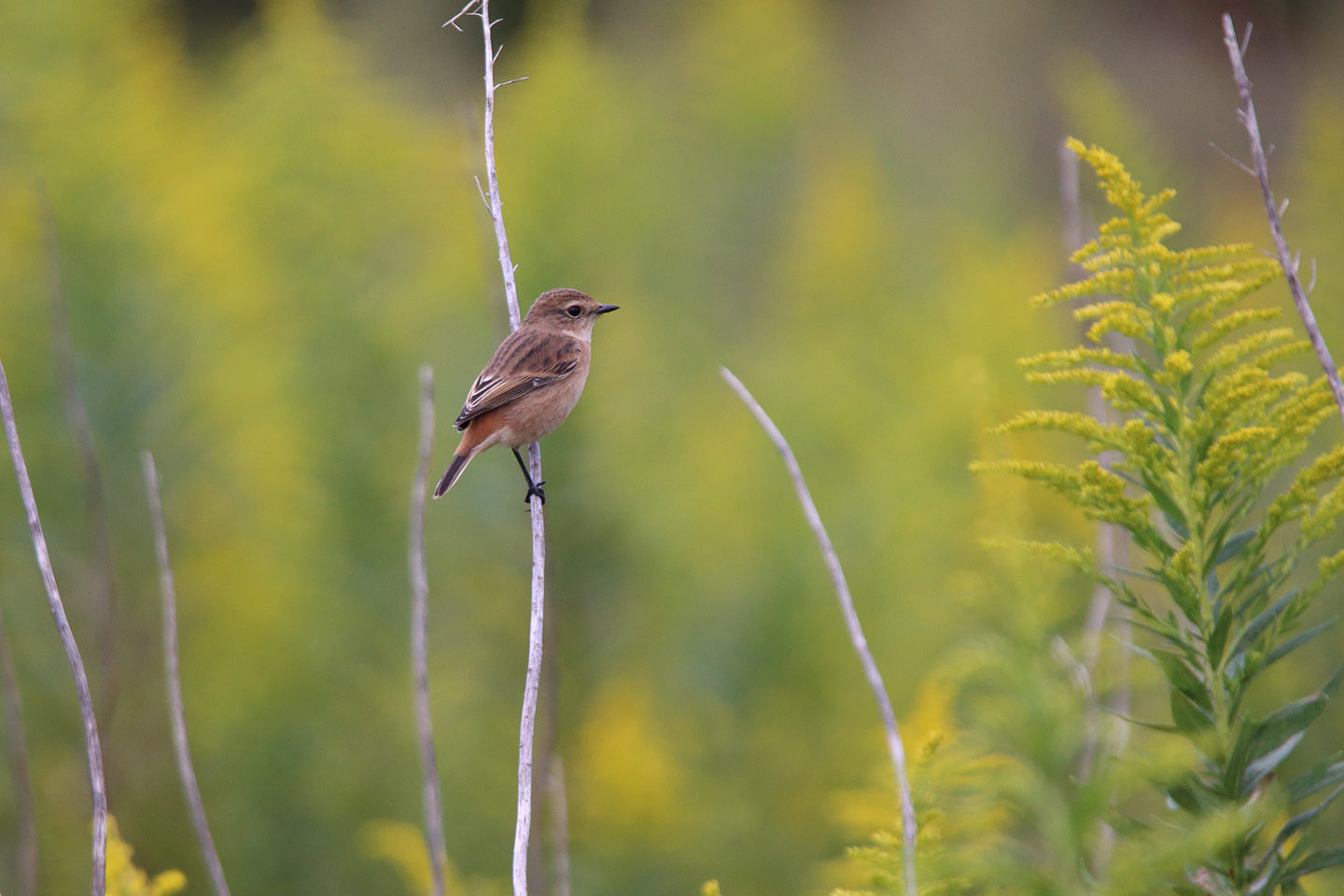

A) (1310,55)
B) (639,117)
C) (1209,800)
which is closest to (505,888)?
(1209,800)

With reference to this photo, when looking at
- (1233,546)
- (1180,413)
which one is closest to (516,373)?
(1180,413)

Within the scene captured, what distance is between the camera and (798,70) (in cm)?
1350

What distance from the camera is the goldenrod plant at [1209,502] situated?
1892 millimetres

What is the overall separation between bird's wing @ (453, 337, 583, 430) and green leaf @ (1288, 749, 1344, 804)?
2998mm

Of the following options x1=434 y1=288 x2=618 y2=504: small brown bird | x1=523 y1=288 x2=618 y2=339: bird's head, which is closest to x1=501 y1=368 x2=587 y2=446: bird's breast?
x1=434 y1=288 x2=618 y2=504: small brown bird

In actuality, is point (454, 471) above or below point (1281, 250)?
below

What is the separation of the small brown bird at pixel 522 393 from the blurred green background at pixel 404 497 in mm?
1125

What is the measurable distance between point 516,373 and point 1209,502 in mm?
2852

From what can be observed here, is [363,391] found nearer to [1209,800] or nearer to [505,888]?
[505,888]

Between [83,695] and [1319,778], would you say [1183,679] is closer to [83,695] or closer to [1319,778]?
[1319,778]

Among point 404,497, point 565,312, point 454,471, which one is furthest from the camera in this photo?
point 404,497

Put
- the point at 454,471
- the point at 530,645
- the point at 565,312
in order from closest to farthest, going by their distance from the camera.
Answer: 1. the point at 530,645
2. the point at 454,471
3. the point at 565,312

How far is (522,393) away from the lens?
432 cm

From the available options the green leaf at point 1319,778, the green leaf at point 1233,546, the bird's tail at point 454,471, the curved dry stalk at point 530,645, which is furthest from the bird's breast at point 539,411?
the green leaf at point 1319,778
